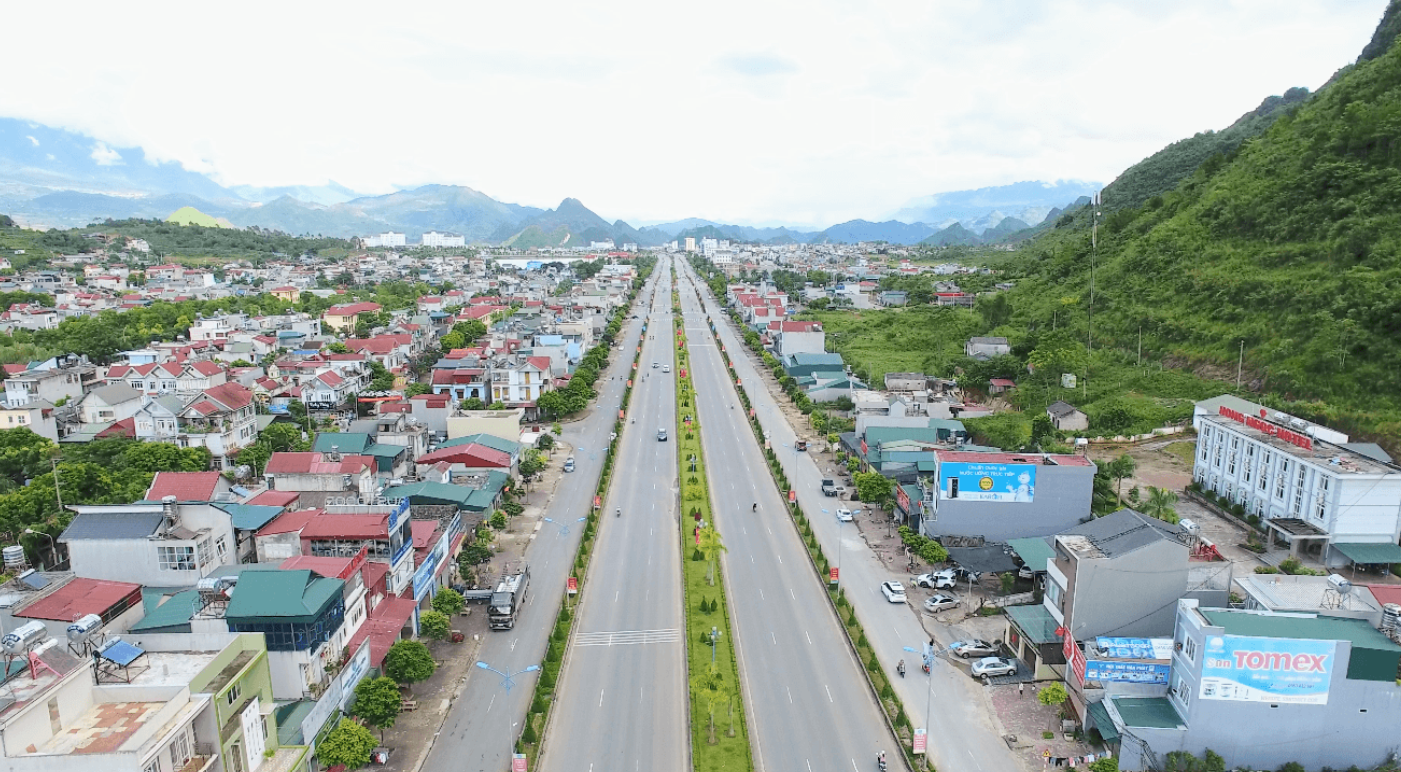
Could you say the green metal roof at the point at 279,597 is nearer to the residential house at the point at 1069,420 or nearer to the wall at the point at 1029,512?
the wall at the point at 1029,512

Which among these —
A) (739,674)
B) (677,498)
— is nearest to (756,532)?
(677,498)

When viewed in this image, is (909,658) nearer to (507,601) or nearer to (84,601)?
(507,601)

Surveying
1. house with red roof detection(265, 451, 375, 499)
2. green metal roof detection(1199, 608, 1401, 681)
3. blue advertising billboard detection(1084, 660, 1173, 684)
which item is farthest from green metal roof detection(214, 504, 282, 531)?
green metal roof detection(1199, 608, 1401, 681)

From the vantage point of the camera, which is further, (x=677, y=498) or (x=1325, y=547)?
(x=677, y=498)

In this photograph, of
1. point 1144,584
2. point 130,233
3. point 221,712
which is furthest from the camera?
point 130,233

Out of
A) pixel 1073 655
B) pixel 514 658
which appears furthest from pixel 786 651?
pixel 514 658

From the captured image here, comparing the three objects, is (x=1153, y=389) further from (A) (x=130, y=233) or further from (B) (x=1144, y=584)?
(A) (x=130, y=233)

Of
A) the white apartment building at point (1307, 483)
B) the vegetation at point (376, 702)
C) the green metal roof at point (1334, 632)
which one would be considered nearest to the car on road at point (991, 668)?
the green metal roof at point (1334, 632)

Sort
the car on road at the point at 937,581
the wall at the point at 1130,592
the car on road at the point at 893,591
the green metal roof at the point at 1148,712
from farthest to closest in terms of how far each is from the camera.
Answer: the car on road at the point at 937,581
the car on road at the point at 893,591
the wall at the point at 1130,592
the green metal roof at the point at 1148,712
